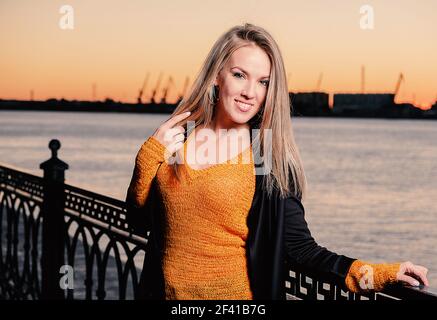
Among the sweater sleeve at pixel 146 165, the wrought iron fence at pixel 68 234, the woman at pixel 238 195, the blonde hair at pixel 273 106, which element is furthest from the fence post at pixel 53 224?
the blonde hair at pixel 273 106

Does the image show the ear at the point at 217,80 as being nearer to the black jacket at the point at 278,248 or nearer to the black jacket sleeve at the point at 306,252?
the black jacket at the point at 278,248

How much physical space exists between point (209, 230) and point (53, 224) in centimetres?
262

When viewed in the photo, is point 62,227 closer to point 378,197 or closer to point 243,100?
point 243,100

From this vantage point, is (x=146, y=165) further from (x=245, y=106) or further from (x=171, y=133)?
(x=245, y=106)

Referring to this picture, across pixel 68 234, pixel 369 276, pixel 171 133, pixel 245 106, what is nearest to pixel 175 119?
pixel 171 133

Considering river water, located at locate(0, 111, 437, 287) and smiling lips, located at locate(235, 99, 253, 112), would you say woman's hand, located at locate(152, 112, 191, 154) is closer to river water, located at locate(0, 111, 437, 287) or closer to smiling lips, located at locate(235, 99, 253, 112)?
smiling lips, located at locate(235, 99, 253, 112)

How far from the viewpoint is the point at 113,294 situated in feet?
36.9

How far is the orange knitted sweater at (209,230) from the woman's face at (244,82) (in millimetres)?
143

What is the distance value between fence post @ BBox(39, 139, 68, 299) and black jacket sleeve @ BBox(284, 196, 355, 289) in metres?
2.49

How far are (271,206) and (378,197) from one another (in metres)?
42.6

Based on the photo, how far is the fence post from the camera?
16.0 ft

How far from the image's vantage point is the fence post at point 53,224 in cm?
487

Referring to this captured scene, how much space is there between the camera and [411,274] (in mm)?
2414
